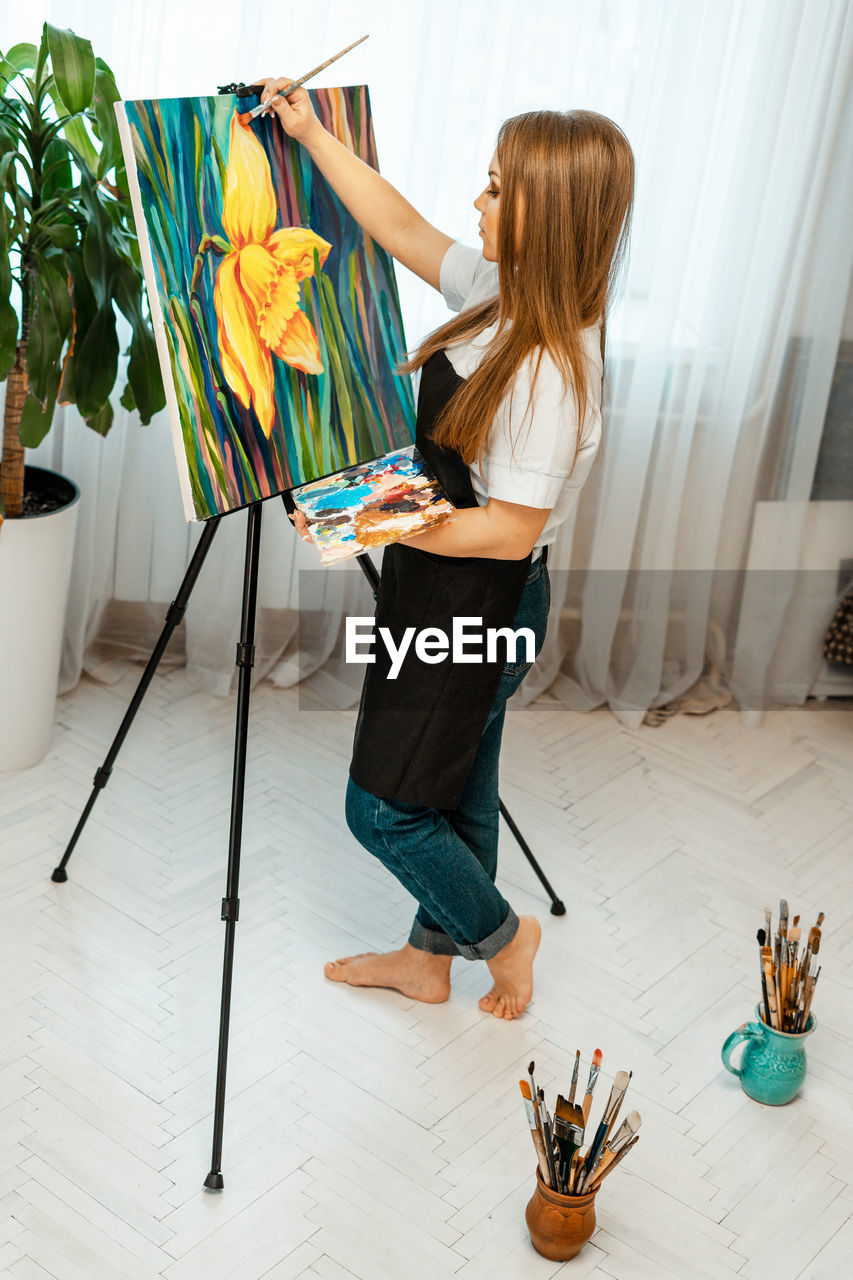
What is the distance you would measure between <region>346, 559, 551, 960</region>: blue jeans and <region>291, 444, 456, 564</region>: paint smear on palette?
8.8 inches

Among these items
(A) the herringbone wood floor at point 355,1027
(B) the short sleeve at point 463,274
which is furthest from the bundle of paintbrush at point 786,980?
(B) the short sleeve at point 463,274

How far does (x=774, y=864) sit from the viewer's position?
8.32 feet

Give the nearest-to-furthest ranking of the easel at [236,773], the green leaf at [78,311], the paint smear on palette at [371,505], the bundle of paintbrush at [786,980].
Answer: the paint smear on palette at [371,505] < the easel at [236,773] < the bundle of paintbrush at [786,980] < the green leaf at [78,311]

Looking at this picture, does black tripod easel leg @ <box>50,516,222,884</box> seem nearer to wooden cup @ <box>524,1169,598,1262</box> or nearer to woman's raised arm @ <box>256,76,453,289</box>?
woman's raised arm @ <box>256,76,453,289</box>

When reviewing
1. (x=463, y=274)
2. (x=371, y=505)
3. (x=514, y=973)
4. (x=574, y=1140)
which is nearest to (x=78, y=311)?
(x=463, y=274)

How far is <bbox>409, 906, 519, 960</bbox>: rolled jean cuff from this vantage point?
1.92 meters

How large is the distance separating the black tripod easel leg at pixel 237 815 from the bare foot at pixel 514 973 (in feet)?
1.51

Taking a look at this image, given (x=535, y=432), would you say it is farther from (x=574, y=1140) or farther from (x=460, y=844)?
(x=574, y=1140)

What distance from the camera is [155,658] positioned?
194 centimetres

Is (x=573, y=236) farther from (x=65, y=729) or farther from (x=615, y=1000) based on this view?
(x=65, y=729)

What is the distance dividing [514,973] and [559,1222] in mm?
449

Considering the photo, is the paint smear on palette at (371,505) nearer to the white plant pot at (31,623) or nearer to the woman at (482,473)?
the woman at (482,473)

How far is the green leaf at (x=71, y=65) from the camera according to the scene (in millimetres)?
1938

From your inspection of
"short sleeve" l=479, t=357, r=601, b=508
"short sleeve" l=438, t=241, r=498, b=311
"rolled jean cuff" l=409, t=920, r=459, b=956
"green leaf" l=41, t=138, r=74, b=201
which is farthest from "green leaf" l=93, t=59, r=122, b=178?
"rolled jean cuff" l=409, t=920, r=459, b=956
